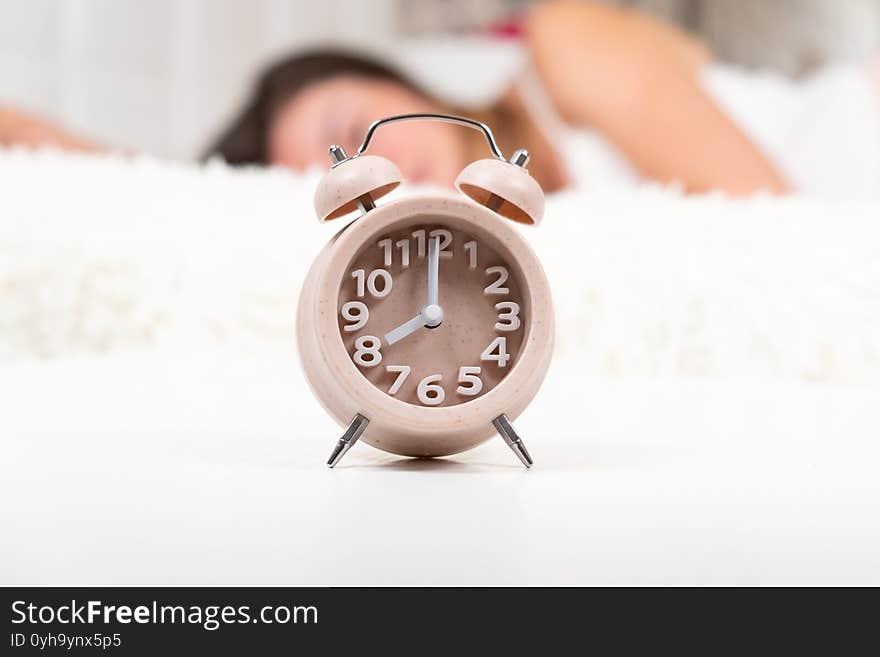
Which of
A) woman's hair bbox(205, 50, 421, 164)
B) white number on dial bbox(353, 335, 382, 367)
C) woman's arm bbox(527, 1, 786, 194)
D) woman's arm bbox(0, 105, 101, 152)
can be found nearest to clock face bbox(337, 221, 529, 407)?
white number on dial bbox(353, 335, 382, 367)

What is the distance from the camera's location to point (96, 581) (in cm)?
36

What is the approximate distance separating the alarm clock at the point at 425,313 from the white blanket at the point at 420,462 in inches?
1.2

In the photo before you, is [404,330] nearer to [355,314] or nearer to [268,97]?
[355,314]

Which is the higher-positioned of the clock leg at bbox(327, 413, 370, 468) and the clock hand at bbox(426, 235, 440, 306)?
the clock hand at bbox(426, 235, 440, 306)

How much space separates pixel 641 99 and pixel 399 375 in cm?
173

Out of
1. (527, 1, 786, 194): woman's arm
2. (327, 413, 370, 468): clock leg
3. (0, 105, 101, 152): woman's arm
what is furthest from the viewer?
(527, 1, 786, 194): woman's arm

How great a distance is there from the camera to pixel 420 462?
1.94 ft

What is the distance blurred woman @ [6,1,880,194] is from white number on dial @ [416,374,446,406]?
162cm

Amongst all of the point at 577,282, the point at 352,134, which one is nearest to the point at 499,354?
the point at 577,282

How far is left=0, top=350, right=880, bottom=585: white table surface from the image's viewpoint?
1.25 ft

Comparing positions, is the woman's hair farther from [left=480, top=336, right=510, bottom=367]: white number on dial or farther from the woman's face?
[left=480, top=336, right=510, bottom=367]: white number on dial

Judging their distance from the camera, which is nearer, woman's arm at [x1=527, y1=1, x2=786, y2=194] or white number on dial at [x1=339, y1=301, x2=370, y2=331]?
white number on dial at [x1=339, y1=301, x2=370, y2=331]
